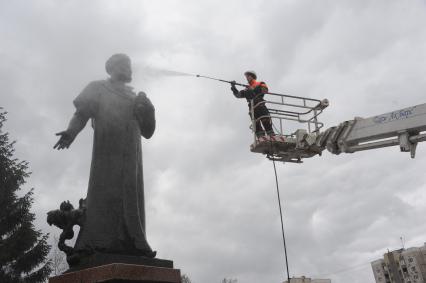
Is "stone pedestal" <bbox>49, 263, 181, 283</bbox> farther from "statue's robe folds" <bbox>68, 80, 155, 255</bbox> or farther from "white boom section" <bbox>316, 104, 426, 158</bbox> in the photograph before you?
"white boom section" <bbox>316, 104, 426, 158</bbox>

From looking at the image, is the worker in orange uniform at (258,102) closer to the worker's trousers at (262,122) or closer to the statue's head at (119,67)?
the worker's trousers at (262,122)

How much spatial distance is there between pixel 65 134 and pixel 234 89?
623 centimetres

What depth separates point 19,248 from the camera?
774 inches

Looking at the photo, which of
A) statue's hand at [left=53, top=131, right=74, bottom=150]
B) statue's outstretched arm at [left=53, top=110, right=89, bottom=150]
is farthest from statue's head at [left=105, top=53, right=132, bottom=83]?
statue's hand at [left=53, top=131, right=74, bottom=150]

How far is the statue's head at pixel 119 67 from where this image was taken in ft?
24.5

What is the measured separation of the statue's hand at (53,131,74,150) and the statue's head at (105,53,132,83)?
125 centimetres

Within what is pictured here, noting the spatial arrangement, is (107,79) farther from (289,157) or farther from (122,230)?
(289,157)

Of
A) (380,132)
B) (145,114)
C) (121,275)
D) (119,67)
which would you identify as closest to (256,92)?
(380,132)

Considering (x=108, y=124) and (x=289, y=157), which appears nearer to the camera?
(x=108, y=124)

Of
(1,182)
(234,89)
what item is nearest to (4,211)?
(1,182)

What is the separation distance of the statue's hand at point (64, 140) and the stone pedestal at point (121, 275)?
65.6 inches

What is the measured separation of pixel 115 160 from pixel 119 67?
5.08ft

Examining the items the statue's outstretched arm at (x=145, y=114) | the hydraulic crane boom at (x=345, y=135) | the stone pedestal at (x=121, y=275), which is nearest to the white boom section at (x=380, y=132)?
the hydraulic crane boom at (x=345, y=135)

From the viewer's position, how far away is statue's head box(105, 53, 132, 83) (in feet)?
24.5
